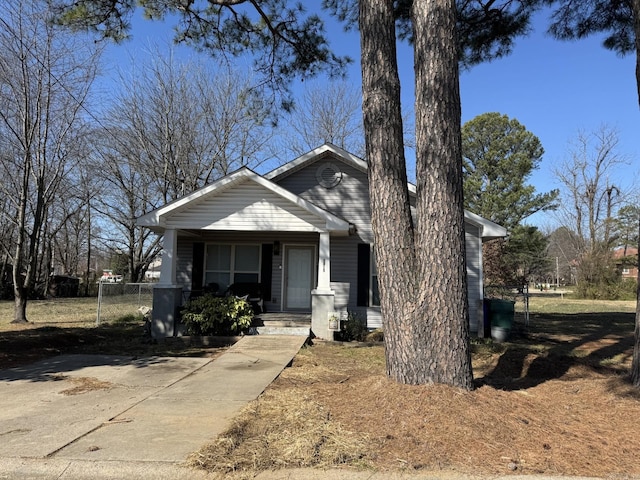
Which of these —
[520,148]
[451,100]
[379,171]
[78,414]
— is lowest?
[78,414]

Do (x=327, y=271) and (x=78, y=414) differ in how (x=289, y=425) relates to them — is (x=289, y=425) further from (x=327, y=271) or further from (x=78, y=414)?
(x=327, y=271)

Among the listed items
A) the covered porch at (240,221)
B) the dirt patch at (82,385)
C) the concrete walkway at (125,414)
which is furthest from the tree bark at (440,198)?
the covered porch at (240,221)

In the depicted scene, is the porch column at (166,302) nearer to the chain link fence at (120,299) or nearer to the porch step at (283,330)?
the porch step at (283,330)

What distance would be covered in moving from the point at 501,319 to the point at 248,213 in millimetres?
6768

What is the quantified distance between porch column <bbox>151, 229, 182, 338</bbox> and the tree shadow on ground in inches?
282

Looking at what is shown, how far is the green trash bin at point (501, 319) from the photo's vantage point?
37.2 ft

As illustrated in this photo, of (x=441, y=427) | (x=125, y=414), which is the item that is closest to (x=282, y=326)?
(x=125, y=414)

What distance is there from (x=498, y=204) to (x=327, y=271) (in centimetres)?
2722

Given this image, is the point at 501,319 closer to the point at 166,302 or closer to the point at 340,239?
the point at 340,239

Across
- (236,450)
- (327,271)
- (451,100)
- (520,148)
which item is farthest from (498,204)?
(236,450)

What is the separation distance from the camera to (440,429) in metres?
3.91

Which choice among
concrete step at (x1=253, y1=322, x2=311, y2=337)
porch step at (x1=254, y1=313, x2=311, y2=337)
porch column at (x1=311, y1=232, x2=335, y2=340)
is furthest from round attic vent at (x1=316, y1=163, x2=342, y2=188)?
concrete step at (x1=253, y1=322, x2=311, y2=337)

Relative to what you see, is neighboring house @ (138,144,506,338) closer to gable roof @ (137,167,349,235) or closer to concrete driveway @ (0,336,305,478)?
gable roof @ (137,167,349,235)

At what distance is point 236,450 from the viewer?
12.3 ft
